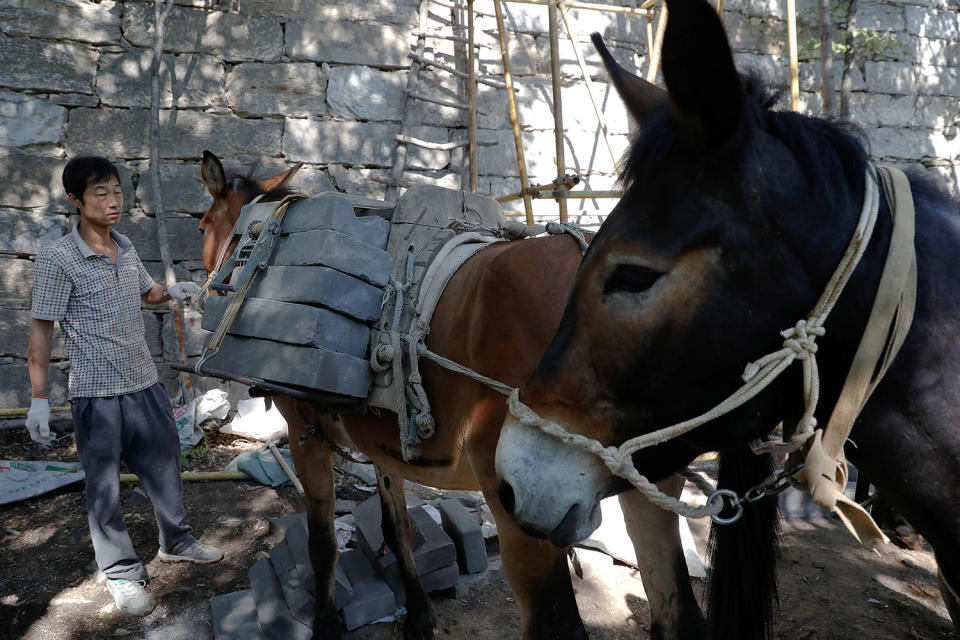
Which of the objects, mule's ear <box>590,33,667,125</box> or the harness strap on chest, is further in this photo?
mule's ear <box>590,33,667,125</box>

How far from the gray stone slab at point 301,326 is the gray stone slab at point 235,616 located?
1392mm

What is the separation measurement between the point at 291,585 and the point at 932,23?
799cm

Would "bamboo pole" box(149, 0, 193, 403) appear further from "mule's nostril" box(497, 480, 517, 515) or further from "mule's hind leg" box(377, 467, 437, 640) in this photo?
"mule's nostril" box(497, 480, 517, 515)

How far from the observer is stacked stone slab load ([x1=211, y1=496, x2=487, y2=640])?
2545mm

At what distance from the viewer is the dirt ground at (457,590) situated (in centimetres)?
261

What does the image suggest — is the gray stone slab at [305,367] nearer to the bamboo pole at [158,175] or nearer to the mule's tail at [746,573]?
the mule's tail at [746,573]

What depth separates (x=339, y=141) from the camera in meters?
5.25

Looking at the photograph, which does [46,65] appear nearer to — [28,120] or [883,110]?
[28,120]

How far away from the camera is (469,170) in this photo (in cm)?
544

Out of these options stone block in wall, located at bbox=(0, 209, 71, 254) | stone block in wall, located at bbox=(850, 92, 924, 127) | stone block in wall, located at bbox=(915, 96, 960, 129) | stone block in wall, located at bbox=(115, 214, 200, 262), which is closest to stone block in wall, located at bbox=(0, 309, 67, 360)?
stone block in wall, located at bbox=(0, 209, 71, 254)

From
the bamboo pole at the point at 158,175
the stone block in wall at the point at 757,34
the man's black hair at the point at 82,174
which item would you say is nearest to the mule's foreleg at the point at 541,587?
the man's black hair at the point at 82,174

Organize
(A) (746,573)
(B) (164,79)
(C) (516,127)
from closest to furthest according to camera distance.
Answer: (A) (746,573) < (C) (516,127) < (B) (164,79)

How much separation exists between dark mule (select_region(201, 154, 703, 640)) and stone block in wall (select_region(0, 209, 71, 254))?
387 centimetres

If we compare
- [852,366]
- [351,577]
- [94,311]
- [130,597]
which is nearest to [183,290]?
[94,311]
